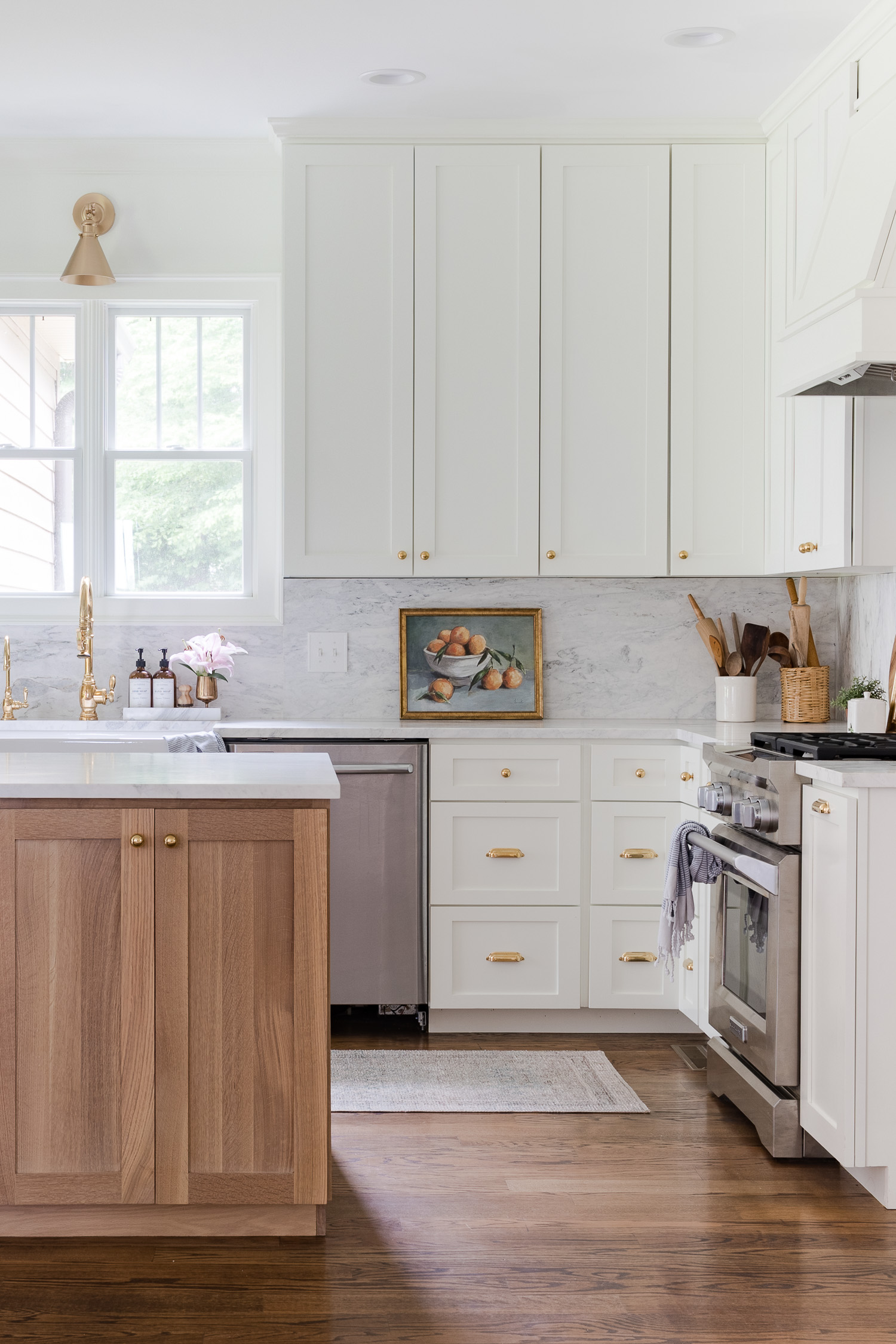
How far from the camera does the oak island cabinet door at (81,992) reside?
2104 millimetres

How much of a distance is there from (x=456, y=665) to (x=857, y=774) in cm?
177

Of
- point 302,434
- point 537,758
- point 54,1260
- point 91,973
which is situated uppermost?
point 302,434

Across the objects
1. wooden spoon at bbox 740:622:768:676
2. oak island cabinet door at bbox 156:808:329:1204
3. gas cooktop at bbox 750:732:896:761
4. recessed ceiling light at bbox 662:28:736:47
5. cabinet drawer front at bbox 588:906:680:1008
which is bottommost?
cabinet drawer front at bbox 588:906:680:1008

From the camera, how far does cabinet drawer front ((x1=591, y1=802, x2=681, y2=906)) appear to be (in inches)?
137

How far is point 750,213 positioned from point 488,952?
2451 millimetres

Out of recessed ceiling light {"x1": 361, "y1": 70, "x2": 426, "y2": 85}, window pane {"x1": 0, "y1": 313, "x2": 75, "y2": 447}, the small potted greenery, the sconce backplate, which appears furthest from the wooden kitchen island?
the sconce backplate

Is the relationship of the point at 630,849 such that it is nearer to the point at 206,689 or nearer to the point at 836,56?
the point at 206,689

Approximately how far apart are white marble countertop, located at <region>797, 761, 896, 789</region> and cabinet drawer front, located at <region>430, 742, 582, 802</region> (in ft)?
3.46

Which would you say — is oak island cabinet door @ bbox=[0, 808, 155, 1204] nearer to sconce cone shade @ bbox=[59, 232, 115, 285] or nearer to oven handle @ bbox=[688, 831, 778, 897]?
oven handle @ bbox=[688, 831, 778, 897]

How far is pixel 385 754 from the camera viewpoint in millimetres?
3449

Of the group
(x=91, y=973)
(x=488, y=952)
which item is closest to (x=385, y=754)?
(x=488, y=952)

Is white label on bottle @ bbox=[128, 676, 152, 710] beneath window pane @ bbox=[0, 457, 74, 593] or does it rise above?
beneath

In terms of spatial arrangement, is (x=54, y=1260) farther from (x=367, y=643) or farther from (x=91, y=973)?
(x=367, y=643)

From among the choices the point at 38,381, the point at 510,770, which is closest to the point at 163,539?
the point at 38,381
